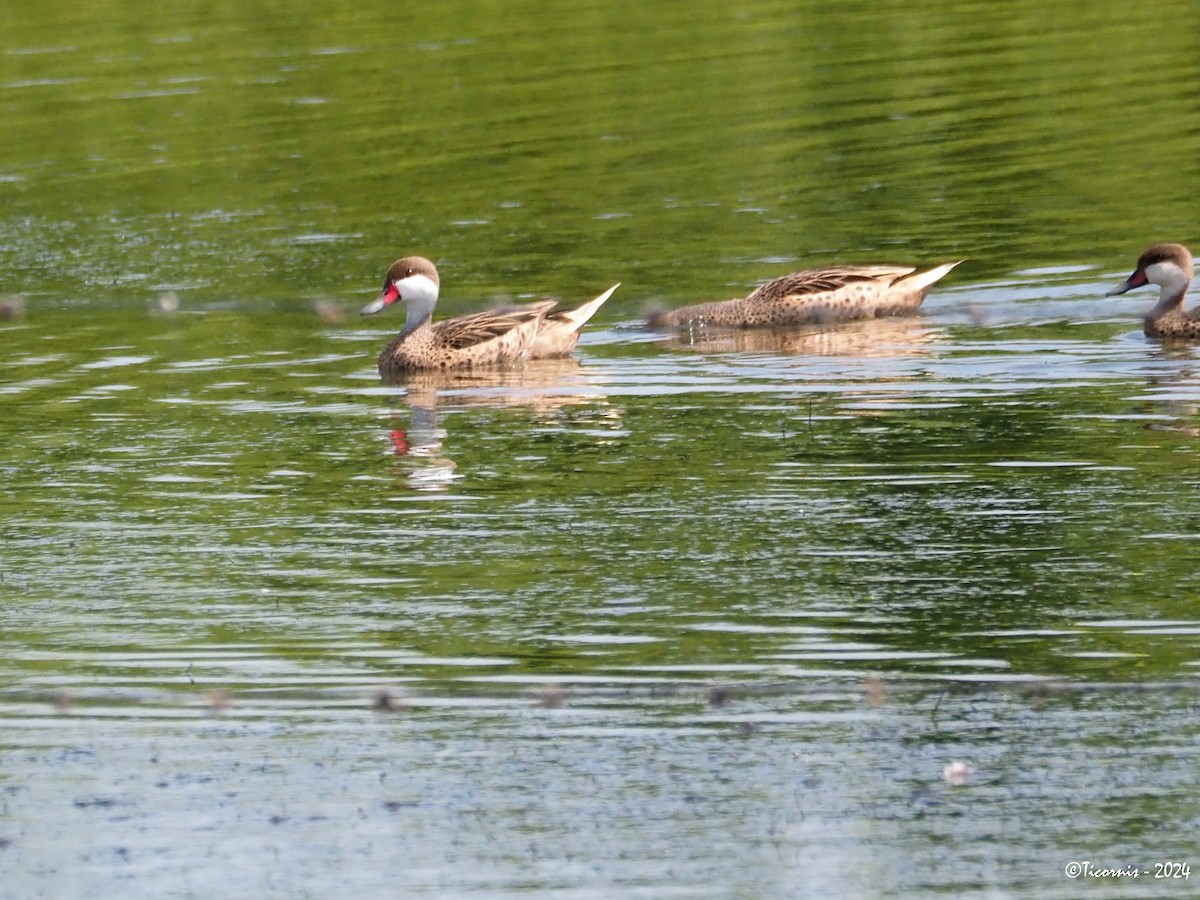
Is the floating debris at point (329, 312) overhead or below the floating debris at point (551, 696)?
below

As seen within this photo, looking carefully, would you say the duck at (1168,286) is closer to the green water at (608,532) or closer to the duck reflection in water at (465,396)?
the green water at (608,532)

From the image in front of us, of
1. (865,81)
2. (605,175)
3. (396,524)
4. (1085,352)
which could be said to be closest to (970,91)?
(865,81)

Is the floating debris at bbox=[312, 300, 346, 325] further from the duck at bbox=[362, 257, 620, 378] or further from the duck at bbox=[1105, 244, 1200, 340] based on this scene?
the duck at bbox=[1105, 244, 1200, 340]

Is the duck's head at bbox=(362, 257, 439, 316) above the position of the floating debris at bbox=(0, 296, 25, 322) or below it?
above

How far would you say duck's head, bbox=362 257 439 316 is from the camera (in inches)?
692

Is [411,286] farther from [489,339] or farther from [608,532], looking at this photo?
[608,532]

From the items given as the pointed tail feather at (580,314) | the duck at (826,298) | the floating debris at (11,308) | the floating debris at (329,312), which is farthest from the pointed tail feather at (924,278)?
the floating debris at (11,308)

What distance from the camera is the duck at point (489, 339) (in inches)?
666

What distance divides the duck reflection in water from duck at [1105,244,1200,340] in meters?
3.90

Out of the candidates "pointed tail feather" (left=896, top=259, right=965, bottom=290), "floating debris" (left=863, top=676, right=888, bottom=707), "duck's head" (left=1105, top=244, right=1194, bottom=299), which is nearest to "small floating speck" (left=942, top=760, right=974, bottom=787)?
"floating debris" (left=863, top=676, right=888, bottom=707)

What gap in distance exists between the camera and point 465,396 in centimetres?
1619

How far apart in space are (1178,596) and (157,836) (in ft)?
13.9

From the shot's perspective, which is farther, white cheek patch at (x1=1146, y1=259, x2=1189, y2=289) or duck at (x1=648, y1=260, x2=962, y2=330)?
duck at (x1=648, y1=260, x2=962, y2=330)

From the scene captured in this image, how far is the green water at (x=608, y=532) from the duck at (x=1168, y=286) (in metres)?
0.29
